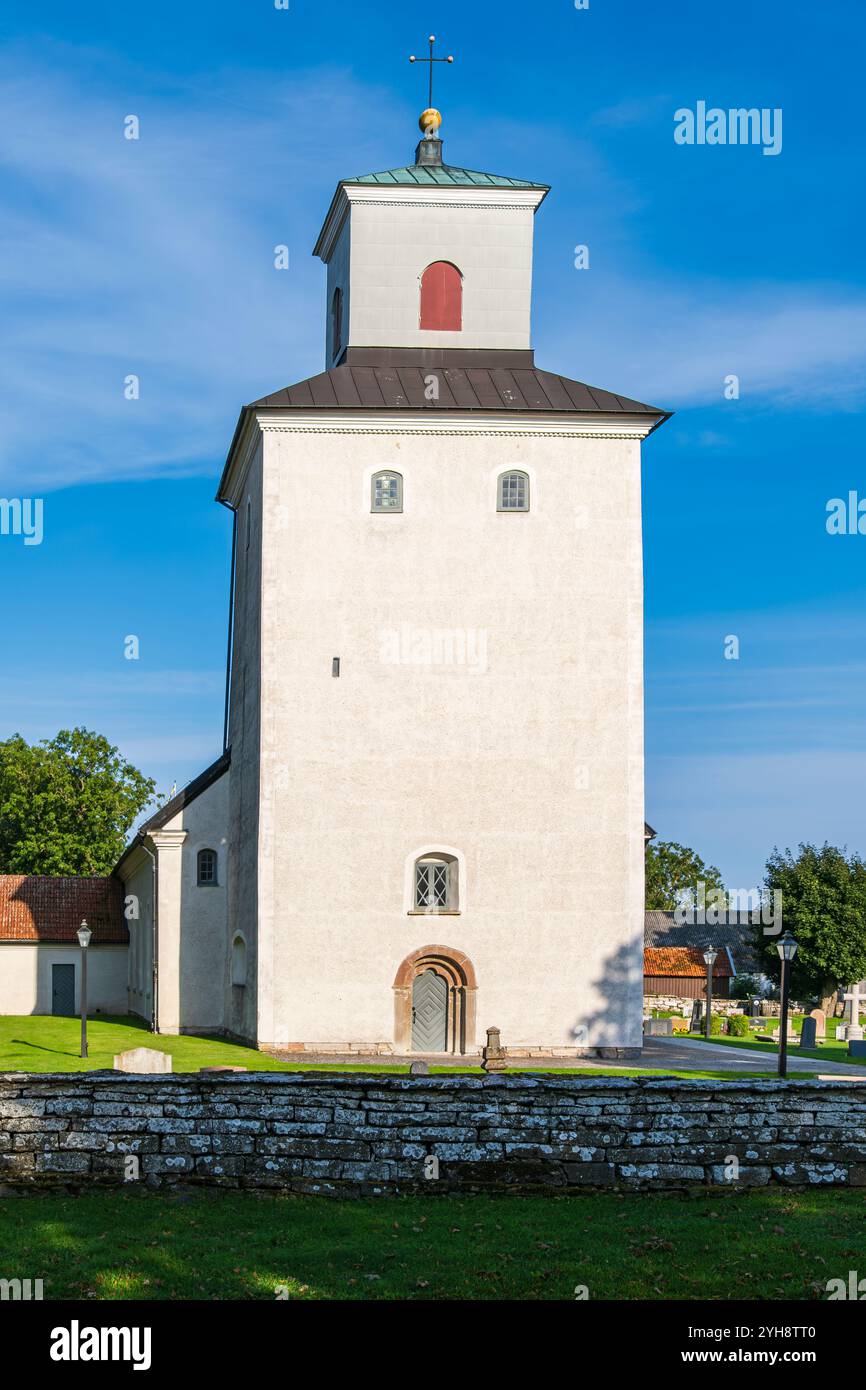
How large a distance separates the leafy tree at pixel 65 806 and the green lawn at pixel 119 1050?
24028mm

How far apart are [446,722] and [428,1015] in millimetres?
6374

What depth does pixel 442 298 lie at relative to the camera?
1464 inches

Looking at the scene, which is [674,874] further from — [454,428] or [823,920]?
[454,428]

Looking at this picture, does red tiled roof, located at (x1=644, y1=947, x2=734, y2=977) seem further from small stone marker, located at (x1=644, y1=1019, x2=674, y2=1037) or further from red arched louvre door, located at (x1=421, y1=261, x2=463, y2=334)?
red arched louvre door, located at (x1=421, y1=261, x2=463, y2=334)

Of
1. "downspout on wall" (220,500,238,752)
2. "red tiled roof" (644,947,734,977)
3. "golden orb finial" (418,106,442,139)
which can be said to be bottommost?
"red tiled roof" (644,947,734,977)

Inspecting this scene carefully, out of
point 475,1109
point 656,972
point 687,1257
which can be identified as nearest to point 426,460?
point 475,1109

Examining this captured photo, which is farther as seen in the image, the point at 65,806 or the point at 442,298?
the point at 65,806

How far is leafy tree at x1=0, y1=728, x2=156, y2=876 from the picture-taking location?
225 ft

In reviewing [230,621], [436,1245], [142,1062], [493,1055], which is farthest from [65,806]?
[436,1245]

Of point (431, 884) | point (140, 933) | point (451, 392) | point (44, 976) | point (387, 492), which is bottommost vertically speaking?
point (44, 976)

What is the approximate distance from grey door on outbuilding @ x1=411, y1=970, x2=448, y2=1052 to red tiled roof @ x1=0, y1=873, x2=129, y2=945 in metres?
20.8

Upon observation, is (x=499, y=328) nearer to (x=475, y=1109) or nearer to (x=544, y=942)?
(x=544, y=942)

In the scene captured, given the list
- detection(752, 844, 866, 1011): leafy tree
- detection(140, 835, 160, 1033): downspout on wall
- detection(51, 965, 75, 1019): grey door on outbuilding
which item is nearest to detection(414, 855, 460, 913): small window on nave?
detection(140, 835, 160, 1033): downspout on wall

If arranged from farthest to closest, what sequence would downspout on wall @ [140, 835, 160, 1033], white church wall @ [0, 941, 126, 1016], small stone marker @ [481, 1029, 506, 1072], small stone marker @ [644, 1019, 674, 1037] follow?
white church wall @ [0, 941, 126, 1016]
small stone marker @ [644, 1019, 674, 1037]
downspout on wall @ [140, 835, 160, 1033]
small stone marker @ [481, 1029, 506, 1072]
